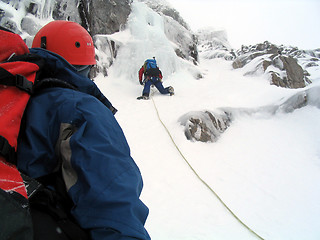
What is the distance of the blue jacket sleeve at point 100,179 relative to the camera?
2.14ft

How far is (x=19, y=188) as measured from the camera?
57 cm

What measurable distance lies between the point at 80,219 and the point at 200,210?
5.72 feet

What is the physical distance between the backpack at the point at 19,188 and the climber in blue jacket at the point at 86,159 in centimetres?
6

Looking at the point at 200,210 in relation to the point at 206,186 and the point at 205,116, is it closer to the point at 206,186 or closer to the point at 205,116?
the point at 206,186

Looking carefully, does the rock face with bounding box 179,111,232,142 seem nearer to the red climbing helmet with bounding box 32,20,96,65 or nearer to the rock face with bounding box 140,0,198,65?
the red climbing helmet with bounding box 32,20,96,65

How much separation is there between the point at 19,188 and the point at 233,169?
3088 mm

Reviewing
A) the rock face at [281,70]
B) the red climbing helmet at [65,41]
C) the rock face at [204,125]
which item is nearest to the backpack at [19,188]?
the red climbing helmet at [65,41]

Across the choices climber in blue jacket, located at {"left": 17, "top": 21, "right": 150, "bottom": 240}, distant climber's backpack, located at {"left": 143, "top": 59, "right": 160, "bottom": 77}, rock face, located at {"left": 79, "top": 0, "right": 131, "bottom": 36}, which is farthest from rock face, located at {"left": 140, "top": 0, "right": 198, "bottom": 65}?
climber in blue jacket, located at {"left": 17, "top": 21, "right": 150, "bottom": 240}

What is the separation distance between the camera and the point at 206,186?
2514mm

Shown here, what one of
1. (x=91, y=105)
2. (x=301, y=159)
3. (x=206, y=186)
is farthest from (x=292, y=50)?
(x=91, y=105)

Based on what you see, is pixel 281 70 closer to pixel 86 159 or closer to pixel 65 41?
pixel 65 41

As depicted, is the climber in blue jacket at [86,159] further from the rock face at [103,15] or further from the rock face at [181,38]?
the rock face at [181,38]

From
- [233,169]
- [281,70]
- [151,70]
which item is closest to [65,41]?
[233,169]

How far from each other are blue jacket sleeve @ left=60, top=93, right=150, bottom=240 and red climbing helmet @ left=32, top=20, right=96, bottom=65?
25.3 inches
